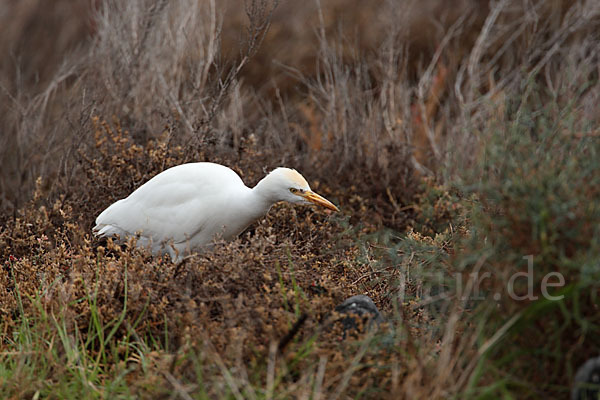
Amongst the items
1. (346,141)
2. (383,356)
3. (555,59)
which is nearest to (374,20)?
(555,59)

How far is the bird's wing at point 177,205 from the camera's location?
3.50 meters

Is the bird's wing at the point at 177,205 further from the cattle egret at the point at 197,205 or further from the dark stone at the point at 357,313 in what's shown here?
the dark stone at the point at 357,313

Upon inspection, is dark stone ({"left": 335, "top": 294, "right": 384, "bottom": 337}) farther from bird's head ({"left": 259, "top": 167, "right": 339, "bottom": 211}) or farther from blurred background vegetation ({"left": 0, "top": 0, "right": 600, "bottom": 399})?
bird's head ({"left": 259, "top": 167, "right": 339, "bottom": 211})

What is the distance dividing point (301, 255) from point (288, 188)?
44 cm

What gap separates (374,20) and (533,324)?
6.20 metres

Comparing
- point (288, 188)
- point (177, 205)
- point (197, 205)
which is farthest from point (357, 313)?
point (177, 205)

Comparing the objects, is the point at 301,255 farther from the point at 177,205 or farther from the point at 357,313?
the point at 357,313

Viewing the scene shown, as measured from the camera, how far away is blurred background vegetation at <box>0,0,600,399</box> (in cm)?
239

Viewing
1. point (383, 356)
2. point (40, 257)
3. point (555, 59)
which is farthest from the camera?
point (555, 59)

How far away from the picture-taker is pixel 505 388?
93.5 inches

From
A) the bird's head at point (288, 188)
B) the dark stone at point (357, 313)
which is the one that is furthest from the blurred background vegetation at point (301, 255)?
the bird's head at point (288, 188)

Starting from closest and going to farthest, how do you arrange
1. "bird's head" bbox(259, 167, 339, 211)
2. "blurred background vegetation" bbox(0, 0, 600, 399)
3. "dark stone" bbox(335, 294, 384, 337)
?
"blurred background vegetation" bbox(0, 0, 600, 399) < "dark stone" bbox(335, 294, 384, 337) < "bird's head" bbox(259, 167, 339, 211)

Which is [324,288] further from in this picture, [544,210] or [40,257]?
[40,257]

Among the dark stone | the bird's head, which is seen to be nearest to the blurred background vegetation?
the dark stone
